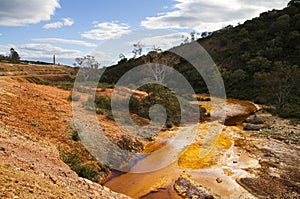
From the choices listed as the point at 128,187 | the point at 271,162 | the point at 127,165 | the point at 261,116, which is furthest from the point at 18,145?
the point at 261,116

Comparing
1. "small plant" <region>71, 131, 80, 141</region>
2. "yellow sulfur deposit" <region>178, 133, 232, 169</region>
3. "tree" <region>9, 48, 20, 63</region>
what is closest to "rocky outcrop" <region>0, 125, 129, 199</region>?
"small plant" <region>71, 131, 80, 141</region>

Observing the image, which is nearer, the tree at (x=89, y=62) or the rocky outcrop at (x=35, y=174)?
the rocky outcrop at (x=35, y=174)

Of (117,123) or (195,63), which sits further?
(195,63)

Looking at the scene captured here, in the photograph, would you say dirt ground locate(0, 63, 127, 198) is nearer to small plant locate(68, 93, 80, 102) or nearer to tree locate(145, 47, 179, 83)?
small plant locate(68, 93, 80, 102)

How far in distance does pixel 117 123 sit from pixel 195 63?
42.1 meters

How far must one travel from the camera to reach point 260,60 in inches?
1635

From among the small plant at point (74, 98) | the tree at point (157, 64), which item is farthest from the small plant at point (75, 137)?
the tree at point (157, 64)

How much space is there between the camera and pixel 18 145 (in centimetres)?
810

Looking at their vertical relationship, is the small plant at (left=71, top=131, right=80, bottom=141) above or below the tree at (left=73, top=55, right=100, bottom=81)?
below

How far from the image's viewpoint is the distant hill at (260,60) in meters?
27.9

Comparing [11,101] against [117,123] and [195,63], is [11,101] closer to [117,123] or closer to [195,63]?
[117,123]

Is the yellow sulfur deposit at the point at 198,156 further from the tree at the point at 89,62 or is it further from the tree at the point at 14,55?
the tree at the point at 14,55

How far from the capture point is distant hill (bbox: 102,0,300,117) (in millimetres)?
27916

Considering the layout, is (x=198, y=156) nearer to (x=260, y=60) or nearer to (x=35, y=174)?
(x=35, y=174)
